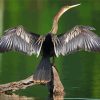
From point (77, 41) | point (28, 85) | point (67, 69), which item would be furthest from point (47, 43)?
point (67, 69)

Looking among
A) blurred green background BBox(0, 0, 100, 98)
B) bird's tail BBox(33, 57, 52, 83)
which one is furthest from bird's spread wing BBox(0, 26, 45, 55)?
blurred green background BBox(0, 0, 100, 98)

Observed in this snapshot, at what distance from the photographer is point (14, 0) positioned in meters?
51.5

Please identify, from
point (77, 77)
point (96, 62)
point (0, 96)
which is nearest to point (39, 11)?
point (96, 62)

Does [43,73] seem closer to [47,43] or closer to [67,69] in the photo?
[47,43]

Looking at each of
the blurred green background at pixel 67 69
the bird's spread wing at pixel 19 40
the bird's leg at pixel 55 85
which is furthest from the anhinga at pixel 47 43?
the blurred green background at pixel 67 69

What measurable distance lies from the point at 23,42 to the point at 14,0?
35.9 metres

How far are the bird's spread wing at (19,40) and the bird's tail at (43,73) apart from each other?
1.43ft

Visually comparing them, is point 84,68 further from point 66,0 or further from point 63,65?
point 66,0

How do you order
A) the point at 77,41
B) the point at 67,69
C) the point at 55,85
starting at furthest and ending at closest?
the point at 67,69, the point at 55,85, the point at 77,41

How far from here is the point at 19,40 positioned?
15891 millimetres

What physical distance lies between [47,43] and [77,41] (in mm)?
652

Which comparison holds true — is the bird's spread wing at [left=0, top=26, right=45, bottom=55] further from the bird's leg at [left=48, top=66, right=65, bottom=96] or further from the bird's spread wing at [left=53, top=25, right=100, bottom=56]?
the bird's leg at [left=48, top=66, right=65, bottom=96]

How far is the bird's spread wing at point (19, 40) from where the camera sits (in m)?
15.7

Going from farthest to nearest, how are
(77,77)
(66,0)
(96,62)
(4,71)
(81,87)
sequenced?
1. (66,0)
2. (96,62)
3. (4,71)
4. (77,77)
5. (81,87)
